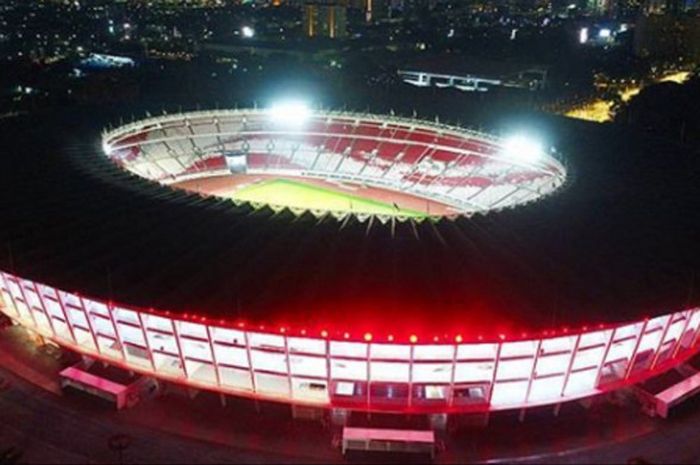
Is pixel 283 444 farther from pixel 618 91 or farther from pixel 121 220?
pixel 618 91

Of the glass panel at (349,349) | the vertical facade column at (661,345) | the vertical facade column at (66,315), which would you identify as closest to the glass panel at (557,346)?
the vertical facade column at (661,345)

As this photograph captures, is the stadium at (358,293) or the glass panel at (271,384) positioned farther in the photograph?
the glass panel at (271,384)

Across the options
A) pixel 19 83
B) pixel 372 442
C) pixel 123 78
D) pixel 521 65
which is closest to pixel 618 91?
pixel 521 65

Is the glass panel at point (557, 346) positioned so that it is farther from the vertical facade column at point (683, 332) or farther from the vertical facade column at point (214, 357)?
the vertical facade column at point (214, 357)

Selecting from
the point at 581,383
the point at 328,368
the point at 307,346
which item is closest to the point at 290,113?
the point at 307,346

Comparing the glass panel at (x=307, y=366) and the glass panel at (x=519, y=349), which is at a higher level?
the glass panel at (x=519, y=349)

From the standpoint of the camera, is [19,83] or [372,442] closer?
[372,442]
